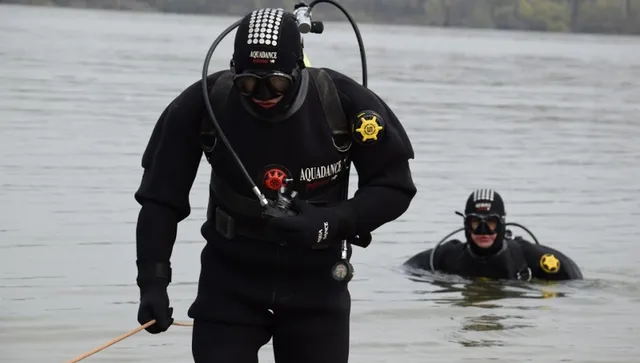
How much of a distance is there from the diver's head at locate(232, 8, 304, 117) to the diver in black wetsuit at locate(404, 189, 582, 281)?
709 cm

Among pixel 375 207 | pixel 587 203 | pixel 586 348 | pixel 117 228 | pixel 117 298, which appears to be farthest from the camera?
pixel 587 203

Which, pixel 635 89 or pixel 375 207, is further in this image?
pixel 635 89

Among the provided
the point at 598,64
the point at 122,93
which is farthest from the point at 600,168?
the point at 598,64

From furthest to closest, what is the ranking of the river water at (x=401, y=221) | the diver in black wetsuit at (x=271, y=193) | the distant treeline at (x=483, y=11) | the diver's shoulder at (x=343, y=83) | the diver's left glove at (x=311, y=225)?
the distant treeline at (x=483, y=11) → the river water at (x=401, y=221) → the diver's shoulder at (x=343, y=83) → the diver in black wetsuit at (x=271, y=193) → the diver's left glove at (x=311, y=225)

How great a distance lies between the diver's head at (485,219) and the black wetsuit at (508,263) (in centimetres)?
25

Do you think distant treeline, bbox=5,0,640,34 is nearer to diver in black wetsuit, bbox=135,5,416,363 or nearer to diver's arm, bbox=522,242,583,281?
diver's arm, bbox=522,242,583,281

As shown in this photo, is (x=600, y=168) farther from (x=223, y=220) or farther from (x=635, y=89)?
(x=635, y=89)

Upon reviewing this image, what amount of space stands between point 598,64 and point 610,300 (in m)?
64.0

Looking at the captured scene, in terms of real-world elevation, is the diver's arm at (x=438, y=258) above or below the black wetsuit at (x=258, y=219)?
below

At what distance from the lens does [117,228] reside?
555 inches

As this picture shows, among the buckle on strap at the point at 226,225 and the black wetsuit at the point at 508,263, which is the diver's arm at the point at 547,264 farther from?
the buckle on strap at the point at 226,225

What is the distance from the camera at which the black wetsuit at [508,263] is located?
12062 mm

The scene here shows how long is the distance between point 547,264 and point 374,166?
24.6 ft

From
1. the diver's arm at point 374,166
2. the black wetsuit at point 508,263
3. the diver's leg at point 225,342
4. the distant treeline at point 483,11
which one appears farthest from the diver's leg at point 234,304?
the distant treeline at point 483,11
